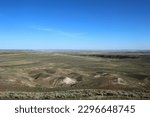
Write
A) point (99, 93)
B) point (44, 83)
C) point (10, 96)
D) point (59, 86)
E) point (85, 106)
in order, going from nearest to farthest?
point (85, 106) → point (10, 96) → point (99, 93) → point (59, 86) → point (44, 83)

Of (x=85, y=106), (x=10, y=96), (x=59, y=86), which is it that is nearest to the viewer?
(x=85, y=106)

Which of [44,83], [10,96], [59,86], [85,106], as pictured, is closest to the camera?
[85,106]

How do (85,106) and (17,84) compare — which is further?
(17,84)

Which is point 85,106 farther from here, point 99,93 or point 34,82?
point 34,82

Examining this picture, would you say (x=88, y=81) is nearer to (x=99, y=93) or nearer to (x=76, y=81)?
(x=76, y=81)

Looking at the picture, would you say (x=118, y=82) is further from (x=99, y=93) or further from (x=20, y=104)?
(x=20, y=104)

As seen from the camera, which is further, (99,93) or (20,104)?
(99,93)

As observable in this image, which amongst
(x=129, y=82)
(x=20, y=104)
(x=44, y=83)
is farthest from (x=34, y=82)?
(x=20, y=104)

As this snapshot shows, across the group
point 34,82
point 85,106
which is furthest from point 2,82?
point 85,106
